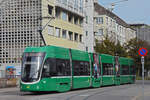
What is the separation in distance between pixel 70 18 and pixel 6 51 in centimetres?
1245

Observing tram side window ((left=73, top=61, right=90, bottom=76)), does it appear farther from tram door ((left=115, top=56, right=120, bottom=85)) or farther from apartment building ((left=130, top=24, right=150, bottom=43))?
apartment building ((left=130, top=24, right=150, bottom=43))

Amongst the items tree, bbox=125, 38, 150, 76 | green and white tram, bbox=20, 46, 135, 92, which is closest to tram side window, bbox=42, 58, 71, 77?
green and white tram, bbox=20, 46, 135, 92

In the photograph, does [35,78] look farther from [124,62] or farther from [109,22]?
[109,22]

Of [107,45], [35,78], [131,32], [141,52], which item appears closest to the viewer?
[141,52]

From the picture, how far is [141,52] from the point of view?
707 inches

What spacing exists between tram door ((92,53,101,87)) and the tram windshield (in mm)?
7794

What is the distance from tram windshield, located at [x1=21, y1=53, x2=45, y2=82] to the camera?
67.2 feet

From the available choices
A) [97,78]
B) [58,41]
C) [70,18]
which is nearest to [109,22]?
[70,18]

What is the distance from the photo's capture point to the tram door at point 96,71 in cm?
2778

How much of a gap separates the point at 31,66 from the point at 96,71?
8.80 m

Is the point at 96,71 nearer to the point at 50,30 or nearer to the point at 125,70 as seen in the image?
the point at 125,70

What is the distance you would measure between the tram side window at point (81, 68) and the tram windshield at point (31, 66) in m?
4.17

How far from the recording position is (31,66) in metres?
20.7

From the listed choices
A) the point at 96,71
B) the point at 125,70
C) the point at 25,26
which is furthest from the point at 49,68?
the point at 25,26
